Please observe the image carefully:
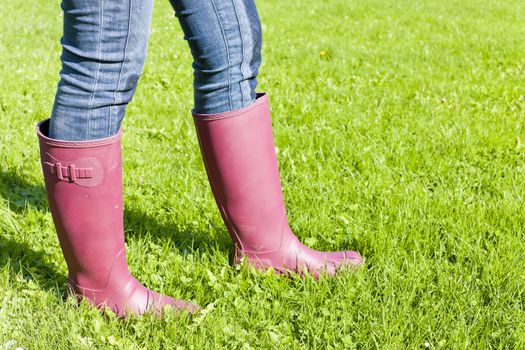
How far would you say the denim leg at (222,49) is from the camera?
194 centimetres

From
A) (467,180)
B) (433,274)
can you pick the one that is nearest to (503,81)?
(467,180)

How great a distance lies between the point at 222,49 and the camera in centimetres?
199

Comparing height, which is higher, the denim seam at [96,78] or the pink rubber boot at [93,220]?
the denim seam at [96,78]

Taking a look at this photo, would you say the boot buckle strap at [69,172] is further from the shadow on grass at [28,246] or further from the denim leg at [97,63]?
the shadow on grass at [28,246]

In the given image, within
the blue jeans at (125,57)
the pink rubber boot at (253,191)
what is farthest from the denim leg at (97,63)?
the pink rubber boot at (253,191)

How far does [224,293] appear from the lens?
88.4 inches

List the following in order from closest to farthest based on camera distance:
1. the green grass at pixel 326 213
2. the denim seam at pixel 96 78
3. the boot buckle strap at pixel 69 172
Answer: the denim seam at pixel 96 78 → the boot buckle strap at pixel 69 172 → the green grass at pixel 326 213

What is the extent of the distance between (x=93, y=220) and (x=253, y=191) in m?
0.57

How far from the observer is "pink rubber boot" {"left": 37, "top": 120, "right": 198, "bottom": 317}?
6.18ft

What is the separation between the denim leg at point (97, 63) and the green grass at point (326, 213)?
660 mm

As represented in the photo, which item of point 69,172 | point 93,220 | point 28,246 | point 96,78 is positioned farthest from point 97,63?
point 28,246

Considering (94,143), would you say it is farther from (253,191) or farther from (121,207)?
(253,191)

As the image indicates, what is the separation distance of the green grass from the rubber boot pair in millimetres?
80

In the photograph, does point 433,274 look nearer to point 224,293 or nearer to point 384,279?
point 384,279
